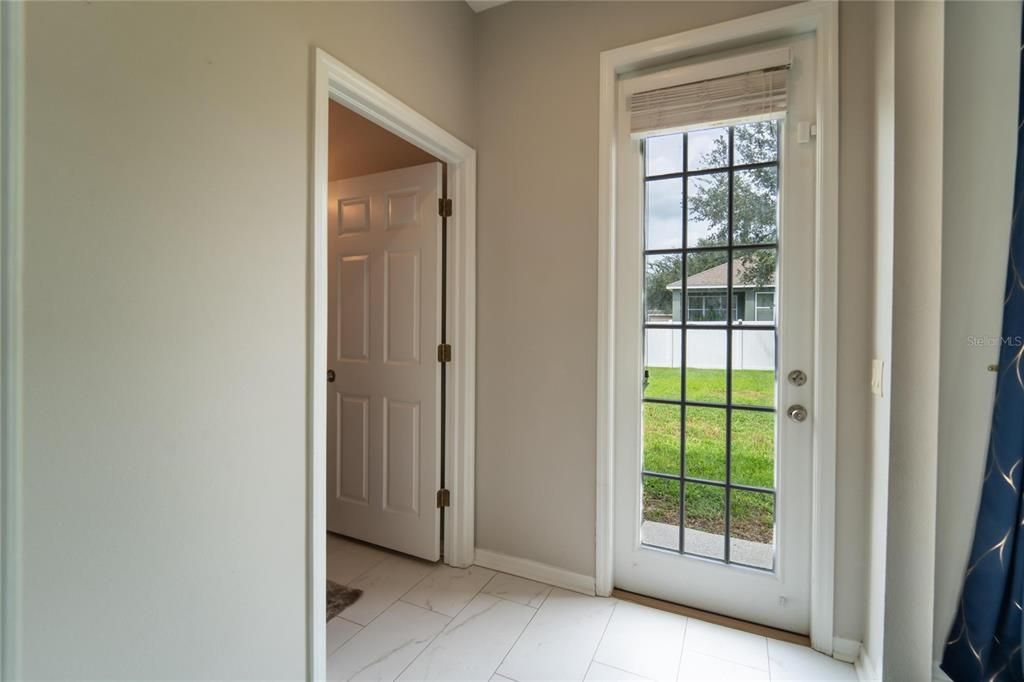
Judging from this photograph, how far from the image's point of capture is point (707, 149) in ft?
6.29

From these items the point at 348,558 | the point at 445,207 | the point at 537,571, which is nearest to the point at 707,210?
the point at 445,207

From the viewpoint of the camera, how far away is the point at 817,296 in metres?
1.70

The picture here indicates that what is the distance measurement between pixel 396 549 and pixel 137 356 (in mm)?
1770

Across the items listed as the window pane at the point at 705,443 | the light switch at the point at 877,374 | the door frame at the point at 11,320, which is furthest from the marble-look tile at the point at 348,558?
the light switch at the point at 877,374

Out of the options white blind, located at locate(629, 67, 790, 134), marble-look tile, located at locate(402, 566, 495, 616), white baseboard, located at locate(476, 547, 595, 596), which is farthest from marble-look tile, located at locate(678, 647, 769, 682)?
white blind, located at locate(629, 67, 790, 134)

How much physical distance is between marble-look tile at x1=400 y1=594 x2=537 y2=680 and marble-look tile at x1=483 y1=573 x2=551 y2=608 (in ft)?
0.13

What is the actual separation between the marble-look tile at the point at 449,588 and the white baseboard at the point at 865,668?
1453 millimetres

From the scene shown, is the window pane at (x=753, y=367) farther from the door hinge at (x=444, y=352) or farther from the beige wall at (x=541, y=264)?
the door hinge at (x=444, y=352)

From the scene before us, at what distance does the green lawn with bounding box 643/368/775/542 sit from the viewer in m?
1.86

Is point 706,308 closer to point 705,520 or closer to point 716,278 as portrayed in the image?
point 716,278

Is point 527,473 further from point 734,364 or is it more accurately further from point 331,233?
point 331,233

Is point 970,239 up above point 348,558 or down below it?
above

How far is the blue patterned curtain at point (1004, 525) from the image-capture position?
3.98 feet

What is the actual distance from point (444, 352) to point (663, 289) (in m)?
1.09
